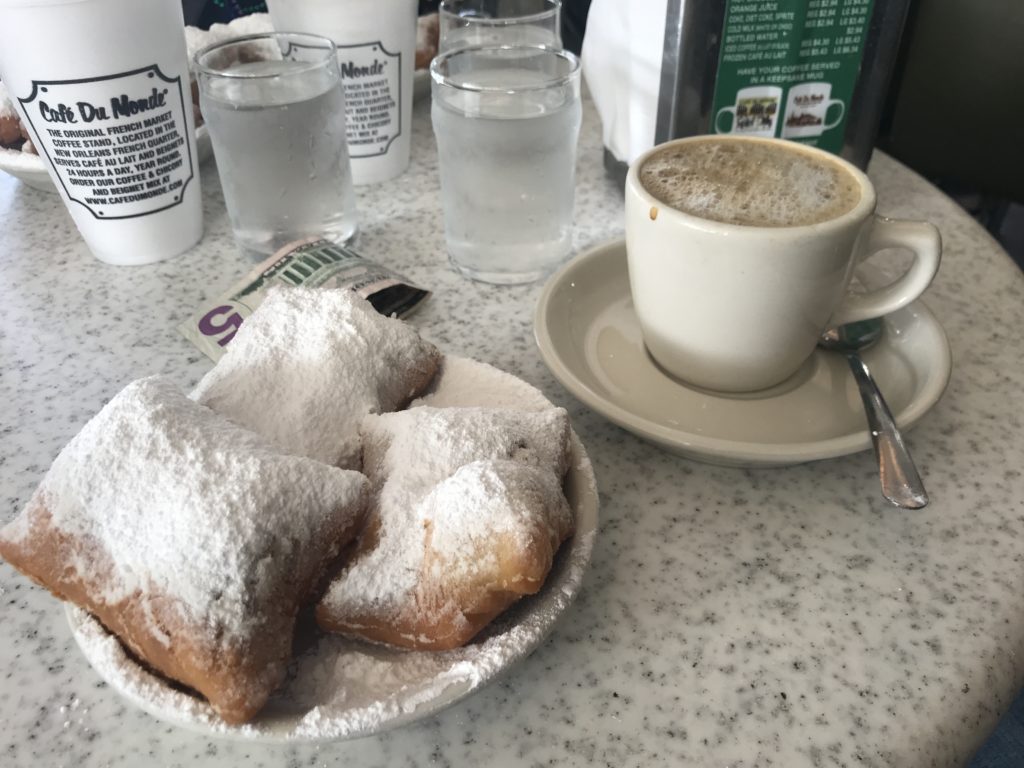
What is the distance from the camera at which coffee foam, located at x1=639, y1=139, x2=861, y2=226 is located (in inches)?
22.0

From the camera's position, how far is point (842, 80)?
768mm

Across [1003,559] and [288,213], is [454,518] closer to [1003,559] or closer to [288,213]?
[1003,559]

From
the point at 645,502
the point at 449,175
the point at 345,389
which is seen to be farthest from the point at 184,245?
the point at 645,502

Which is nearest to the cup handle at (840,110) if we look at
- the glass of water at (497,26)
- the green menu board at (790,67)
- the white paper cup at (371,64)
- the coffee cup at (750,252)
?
the green menu board at (790,67)

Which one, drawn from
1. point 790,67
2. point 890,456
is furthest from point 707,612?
point 790,67

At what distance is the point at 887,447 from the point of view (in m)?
0.51

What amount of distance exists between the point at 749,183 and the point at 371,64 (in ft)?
1.46

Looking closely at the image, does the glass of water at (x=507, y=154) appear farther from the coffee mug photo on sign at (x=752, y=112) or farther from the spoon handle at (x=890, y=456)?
the spoon handle at (x=890, y=456)

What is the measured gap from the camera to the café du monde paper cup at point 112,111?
631 mm

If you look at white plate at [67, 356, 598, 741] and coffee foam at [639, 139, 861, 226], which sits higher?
coffee foam at [639, 139, 861, 226]

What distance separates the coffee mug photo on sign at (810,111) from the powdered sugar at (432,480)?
0.48 metres

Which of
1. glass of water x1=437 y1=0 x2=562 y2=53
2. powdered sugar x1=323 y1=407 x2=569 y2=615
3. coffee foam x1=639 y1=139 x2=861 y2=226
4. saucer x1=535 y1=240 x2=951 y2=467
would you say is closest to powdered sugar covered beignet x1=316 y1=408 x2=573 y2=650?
powdered sugar x1=323 y1=407 x2=569 y2=615

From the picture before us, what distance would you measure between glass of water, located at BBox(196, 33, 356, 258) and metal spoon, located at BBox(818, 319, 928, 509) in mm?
474

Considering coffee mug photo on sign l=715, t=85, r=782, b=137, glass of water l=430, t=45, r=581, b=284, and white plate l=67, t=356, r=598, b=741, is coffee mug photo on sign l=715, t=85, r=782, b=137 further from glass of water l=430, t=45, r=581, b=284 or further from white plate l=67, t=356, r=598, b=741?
white plate l=67, t=356, r=598, b=741
